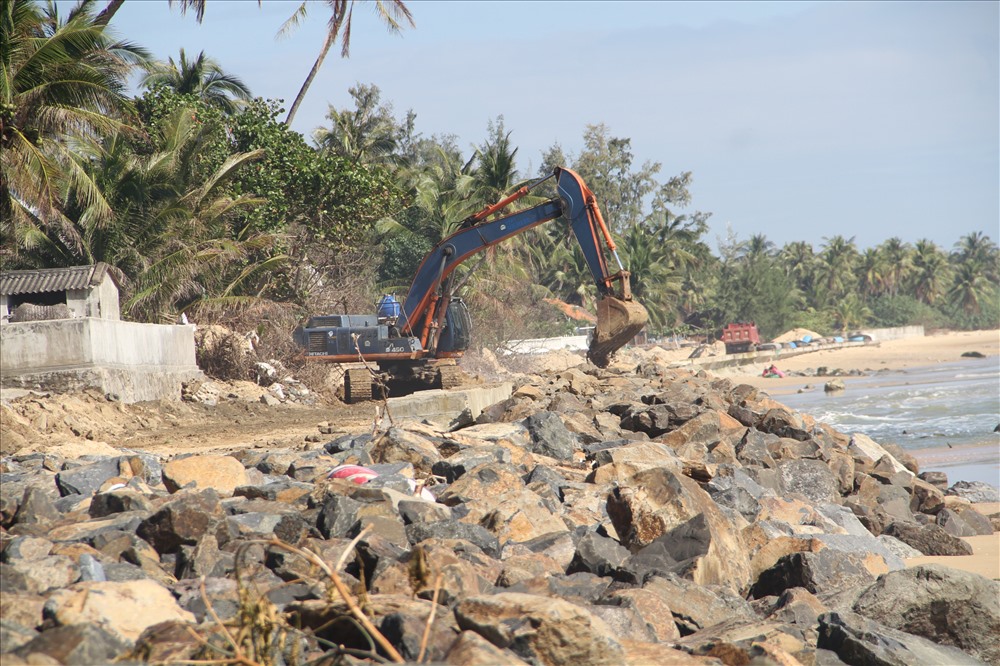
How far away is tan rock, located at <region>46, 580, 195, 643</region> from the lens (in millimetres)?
3850

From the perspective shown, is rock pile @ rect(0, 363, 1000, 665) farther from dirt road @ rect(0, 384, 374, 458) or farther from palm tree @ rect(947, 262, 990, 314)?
palm tree @ rect(947, 262, 990, 314)


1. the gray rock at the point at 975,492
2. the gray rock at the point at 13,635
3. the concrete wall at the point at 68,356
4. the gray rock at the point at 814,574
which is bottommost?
the gray rock at the point at 975,492

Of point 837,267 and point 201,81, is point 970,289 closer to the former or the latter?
point 837,267

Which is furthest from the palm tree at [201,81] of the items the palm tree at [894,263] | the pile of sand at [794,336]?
the palm tree at [894,263]

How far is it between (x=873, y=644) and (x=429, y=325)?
14419mm

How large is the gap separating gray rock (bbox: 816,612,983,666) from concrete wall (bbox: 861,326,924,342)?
7533cm

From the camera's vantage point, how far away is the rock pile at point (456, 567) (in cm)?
383

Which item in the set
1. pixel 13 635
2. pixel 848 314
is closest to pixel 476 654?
pixel 13 635

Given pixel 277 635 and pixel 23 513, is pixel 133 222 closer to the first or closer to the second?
pixel 23 513

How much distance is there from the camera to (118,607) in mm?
3998

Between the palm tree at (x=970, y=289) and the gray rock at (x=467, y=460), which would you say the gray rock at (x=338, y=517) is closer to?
the gray rock at (x=467, y=460)

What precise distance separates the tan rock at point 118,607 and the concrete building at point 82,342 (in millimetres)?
11694

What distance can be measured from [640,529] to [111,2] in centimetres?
2048

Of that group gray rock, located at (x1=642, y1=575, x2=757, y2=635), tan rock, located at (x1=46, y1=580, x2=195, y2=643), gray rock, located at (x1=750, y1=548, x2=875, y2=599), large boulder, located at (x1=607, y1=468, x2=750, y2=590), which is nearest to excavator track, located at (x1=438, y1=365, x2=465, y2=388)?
large boulder, located at (x1=607, y1=468, x2=750, y2=590)
